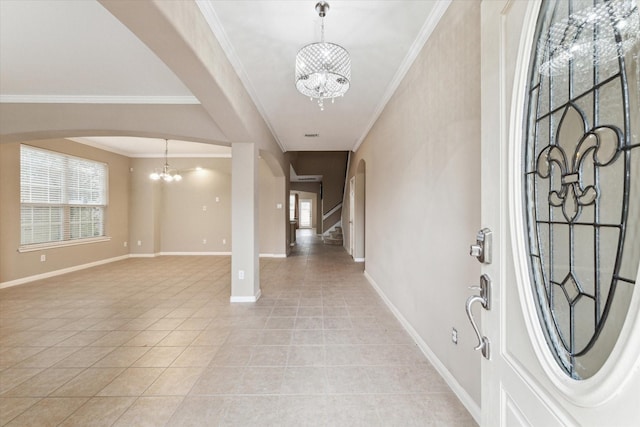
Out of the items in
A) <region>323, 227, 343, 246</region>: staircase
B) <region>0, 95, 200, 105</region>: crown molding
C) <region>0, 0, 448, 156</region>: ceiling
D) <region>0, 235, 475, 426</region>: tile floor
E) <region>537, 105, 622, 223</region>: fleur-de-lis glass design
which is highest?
<region>0, 0, 448, 156</region>: ceiling

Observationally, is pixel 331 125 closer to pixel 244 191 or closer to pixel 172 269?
pixel 244 191

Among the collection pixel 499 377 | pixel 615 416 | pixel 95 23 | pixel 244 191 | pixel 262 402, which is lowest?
pixel 262 402

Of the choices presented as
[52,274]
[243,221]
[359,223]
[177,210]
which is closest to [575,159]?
[243,221]

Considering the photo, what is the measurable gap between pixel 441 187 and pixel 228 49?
7.06ft

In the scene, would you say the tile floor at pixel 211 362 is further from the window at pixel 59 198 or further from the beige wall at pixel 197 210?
the beige wall at pixel 197 210

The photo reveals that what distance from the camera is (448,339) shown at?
80.6 inches

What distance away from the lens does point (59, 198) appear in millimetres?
5648

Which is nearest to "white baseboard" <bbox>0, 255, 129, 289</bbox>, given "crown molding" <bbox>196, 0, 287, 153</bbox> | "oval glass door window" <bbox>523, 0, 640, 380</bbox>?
"crown molding" <bbox>196, 0, 287, 153</bbox>

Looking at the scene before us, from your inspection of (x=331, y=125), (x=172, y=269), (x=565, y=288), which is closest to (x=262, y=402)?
(x=565, y=288)

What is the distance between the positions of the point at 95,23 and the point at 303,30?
5.19ft

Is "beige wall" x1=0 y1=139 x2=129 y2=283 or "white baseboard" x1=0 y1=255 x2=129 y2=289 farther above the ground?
"beige wall" x1=0 y1=139 x2=129 y2=283

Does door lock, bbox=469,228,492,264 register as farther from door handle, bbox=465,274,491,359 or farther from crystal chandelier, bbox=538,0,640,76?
crystal chandelier, bbox=538,0,640,76

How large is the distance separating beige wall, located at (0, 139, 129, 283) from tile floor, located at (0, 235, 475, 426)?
75 centimetres

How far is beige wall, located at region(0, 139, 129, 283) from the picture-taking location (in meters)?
4.58
